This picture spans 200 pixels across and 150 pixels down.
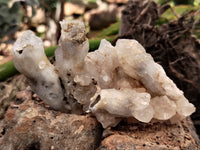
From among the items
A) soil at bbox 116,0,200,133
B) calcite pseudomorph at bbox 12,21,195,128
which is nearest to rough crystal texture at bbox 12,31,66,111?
calcite pseudomorph at bbox 12,21,195,128

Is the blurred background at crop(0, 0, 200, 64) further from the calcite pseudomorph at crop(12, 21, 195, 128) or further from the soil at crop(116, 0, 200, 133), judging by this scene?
the calcite pseudomorph at crop(12, 21, 195, 128)

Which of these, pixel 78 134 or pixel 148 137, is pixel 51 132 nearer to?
pixel 78 134

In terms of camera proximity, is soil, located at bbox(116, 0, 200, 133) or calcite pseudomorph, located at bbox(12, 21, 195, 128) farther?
soil, located at bbox(116, 0, 200, 133)

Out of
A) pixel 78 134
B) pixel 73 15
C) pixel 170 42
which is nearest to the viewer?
pixel 78 134

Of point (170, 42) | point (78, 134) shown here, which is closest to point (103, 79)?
point (78, 134)

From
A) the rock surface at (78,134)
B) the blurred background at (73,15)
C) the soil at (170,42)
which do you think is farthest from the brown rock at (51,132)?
the blurred background at (73,15)
